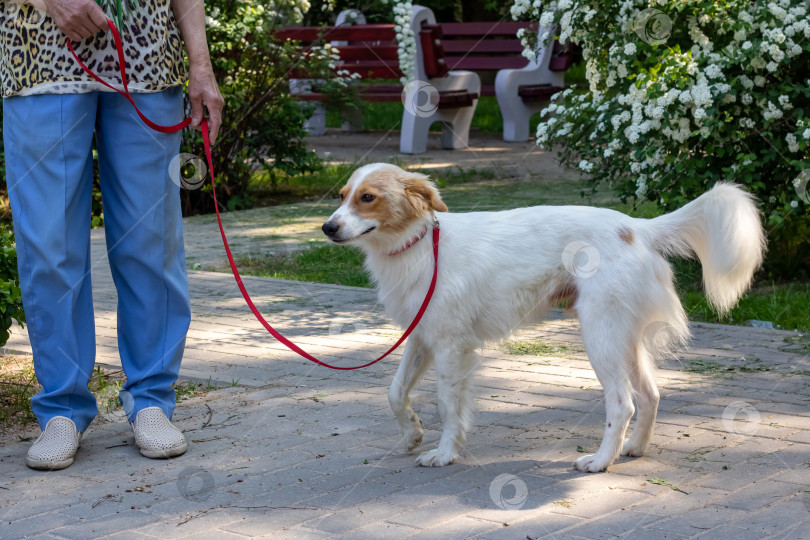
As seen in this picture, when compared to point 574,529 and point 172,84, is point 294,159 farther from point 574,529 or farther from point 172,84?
point 574,529

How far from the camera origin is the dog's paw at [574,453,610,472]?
3652 mm

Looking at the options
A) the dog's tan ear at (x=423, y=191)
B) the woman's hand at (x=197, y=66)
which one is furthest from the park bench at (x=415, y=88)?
the dog's tan ear at (x=423, y=191)

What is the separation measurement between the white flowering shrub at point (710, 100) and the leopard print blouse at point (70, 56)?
11.1 feet

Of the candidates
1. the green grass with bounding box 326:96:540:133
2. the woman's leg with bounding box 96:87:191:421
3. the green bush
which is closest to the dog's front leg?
the woman's leg with bounding box 96:87:191:421

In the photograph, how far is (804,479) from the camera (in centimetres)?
348

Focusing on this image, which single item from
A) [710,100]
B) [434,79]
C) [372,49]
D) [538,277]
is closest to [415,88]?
[434,79]

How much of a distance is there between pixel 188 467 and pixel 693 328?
11.0 feet

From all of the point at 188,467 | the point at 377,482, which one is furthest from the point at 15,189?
the point at 377,482

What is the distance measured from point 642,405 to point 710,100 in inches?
110

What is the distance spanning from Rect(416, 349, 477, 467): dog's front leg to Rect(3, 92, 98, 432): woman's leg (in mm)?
1437

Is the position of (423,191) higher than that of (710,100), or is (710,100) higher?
(710,100)

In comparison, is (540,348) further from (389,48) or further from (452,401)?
(389,48)

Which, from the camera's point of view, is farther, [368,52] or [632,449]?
[368,52]

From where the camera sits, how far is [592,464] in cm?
365
